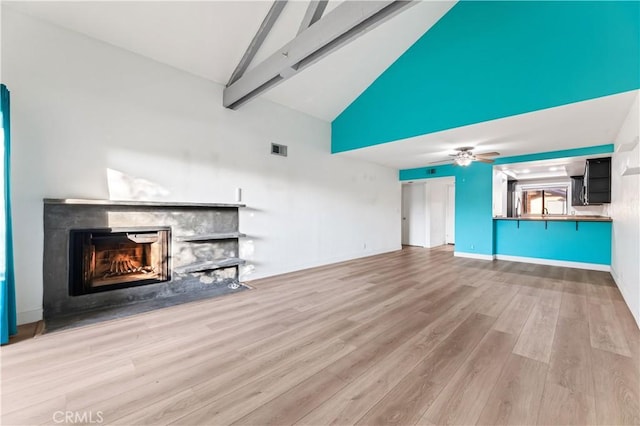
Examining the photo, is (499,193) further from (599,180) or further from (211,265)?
(211,265)

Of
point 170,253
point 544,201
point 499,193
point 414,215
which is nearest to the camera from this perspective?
point 170,253

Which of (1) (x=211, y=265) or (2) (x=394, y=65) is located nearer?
(1) (x=211, y=265)

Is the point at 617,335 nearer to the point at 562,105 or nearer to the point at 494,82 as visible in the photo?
the point at 562,105

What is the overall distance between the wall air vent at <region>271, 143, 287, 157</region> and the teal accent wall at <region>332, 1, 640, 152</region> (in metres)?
1.68

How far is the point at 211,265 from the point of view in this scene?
396 cm

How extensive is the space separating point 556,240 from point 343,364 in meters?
6.40

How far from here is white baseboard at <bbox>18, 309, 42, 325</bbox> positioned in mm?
2742

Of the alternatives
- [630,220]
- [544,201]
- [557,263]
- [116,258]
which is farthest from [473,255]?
[544,201]

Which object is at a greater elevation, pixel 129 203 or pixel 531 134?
pixel 531 134

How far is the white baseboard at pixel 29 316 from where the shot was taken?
108 inches

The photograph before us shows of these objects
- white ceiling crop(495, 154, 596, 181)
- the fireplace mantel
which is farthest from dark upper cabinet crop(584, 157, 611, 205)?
the fireplace mantel

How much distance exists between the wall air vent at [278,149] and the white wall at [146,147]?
10 cm

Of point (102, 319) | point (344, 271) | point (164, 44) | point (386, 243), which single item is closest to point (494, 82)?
point (344, 271)

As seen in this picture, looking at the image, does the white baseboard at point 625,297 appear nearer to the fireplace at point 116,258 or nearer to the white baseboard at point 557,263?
the white baseboard at point 557,263
